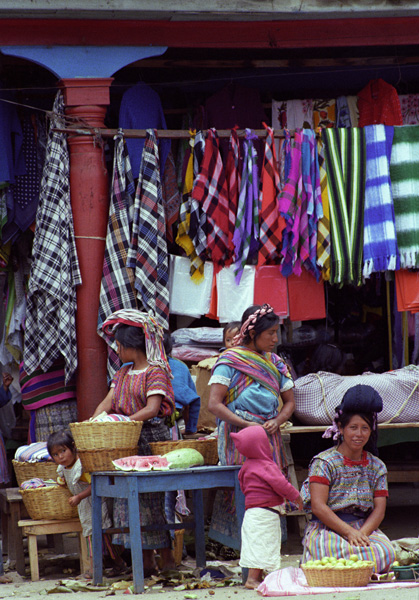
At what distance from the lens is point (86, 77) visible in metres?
7.10

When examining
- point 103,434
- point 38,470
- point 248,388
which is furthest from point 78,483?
point 248,388

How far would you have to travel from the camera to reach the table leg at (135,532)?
538cm

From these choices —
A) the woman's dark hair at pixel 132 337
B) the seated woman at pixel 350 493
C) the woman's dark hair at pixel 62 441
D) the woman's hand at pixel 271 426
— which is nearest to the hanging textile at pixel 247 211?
the woman's dark hair at pixel 132 337

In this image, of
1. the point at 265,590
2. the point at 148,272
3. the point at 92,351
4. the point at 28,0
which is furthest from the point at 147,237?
the point at 265,590

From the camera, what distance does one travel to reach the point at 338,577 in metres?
4.95

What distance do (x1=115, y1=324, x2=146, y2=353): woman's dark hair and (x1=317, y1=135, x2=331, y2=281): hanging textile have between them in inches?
76.1

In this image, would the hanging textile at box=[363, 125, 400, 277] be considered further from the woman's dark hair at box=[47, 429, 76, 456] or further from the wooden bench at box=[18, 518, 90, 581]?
the wooden bench at box=[18, 518, 90, 581]

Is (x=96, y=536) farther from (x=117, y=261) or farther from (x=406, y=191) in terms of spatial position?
(x=406, y=191)

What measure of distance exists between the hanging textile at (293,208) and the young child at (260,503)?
7.60 feet

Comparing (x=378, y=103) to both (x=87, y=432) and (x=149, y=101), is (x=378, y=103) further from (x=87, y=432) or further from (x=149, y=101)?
(x=87, y=432)

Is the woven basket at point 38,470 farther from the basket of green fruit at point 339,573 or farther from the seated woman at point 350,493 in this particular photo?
the basket of green fruit at point 339,573

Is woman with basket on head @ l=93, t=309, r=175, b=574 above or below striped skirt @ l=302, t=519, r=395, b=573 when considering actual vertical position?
above

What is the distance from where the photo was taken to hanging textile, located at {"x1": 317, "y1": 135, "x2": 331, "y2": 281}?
24.3 ft

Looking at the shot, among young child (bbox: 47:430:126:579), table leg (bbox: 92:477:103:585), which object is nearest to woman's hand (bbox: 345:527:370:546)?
table leg (bbox: 92:477:103:585)
